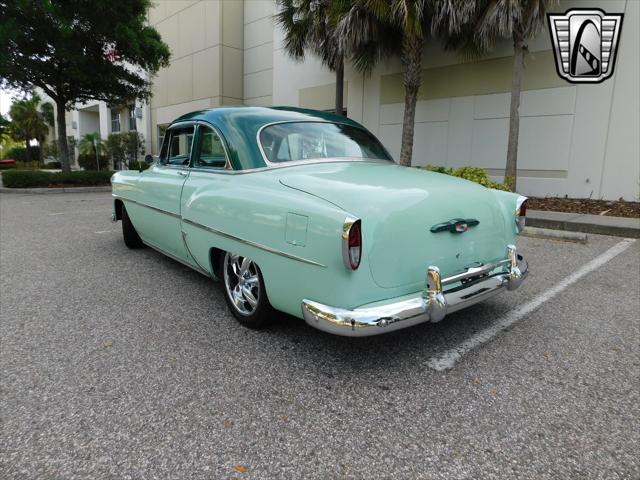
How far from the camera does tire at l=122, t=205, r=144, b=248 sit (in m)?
5.35

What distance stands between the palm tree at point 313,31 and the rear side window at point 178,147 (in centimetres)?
761

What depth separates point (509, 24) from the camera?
28.4 feet

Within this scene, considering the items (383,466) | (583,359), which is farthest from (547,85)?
(383,466)

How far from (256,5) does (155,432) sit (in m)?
20.5

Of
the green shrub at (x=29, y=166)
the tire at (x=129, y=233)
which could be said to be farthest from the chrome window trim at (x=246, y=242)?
the green shrub at (x=29, y=166)

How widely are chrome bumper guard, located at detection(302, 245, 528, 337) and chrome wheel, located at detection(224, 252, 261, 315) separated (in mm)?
744

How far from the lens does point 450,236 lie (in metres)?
2.55

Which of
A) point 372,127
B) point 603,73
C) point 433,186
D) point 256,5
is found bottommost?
point 433,186

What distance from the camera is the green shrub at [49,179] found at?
1384 centimetres

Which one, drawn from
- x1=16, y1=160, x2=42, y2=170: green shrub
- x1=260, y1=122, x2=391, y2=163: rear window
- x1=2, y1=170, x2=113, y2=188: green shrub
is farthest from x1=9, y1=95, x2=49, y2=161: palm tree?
x1=260, y1=122, x2=391, y2=163: rear window

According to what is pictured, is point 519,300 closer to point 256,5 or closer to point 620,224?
point 620,224

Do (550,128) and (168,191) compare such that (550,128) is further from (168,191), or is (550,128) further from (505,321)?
(168,191)

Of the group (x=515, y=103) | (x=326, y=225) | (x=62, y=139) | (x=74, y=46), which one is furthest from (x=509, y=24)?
(x=62, y=139)

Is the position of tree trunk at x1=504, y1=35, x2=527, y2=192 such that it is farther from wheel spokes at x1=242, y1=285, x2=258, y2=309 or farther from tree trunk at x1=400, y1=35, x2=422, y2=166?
wheel spokes at x1=242, y1=285, x2=258, y2=309
